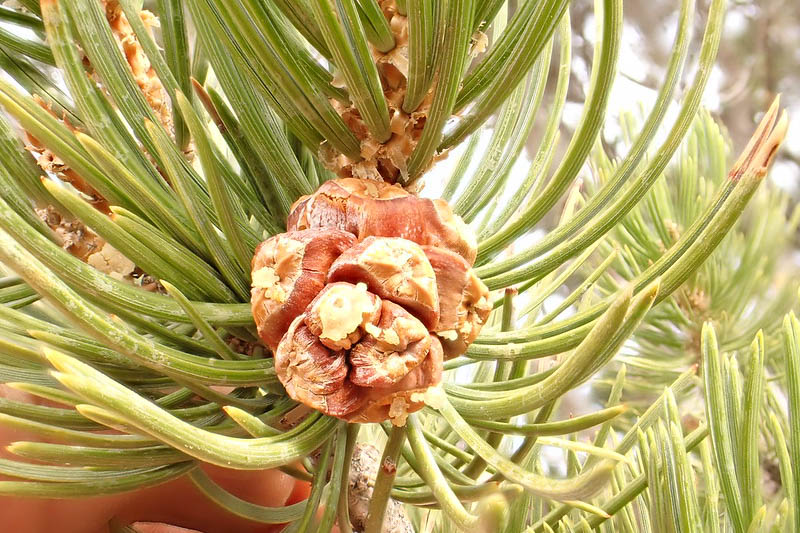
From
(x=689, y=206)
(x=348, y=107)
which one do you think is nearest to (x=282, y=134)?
(x=348, y=107)

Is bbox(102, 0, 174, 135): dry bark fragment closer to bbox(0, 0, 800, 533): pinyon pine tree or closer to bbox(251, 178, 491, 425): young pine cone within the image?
bbox(0, 0, 800, 533): pinyon pine tree

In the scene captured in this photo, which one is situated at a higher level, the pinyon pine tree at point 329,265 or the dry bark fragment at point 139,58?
the dry bark fragment at point 139,58

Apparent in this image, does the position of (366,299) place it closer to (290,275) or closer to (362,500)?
(290,275)

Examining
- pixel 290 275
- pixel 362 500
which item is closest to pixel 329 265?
pixel 290 275

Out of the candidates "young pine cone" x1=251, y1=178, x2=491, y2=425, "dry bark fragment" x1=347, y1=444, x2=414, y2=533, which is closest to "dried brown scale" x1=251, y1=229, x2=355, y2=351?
"young pine cone" x1=251, y1=178, x2=491, y2=425

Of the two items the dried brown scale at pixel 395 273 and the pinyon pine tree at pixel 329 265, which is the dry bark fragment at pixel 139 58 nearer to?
the pinyon pine tree at pixel 329 265

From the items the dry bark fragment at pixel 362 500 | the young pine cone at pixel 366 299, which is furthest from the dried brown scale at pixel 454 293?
the dry bark fragment at pixel 362 500

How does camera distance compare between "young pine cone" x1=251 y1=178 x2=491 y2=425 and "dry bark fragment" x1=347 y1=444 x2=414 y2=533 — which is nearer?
"young pine cone" x1=251 y1=178 x2=491 y2=425

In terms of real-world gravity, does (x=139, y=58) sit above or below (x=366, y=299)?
above
